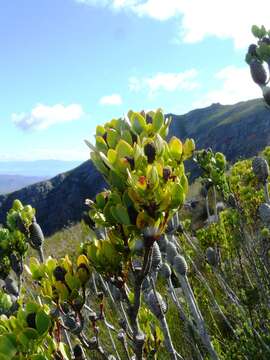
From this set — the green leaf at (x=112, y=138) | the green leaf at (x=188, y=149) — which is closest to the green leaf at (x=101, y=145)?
the green leaf at (x=112, y=138)

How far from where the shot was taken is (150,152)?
1.25 metres

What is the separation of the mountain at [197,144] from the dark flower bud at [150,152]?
64.6 m

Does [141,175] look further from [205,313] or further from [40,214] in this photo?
[40,214]

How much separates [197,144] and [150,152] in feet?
242

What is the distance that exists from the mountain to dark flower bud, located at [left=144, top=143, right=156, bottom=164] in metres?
64.6

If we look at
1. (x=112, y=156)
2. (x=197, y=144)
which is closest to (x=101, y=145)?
(x=112, y=156)

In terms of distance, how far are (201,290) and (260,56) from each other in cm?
274

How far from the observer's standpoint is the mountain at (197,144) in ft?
245

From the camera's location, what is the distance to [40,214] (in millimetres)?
91688

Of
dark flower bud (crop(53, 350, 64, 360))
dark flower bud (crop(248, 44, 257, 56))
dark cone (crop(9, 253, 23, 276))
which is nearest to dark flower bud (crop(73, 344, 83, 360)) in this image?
dark flower bud (crop(53, 350, 64, 360))

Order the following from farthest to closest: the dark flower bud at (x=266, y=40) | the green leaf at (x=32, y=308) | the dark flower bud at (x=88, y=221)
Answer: the dark flower bud at (x=88, y=221) → the dark flower bud at (x=266, y=40) → the green leaf at (x=32, y=308)

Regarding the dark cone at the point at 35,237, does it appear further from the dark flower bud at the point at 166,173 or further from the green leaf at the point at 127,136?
the dark flower bud at the point at 166,173

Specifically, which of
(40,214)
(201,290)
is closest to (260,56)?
(201,290)

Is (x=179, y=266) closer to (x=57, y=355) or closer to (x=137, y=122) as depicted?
(x=57, y=355)
